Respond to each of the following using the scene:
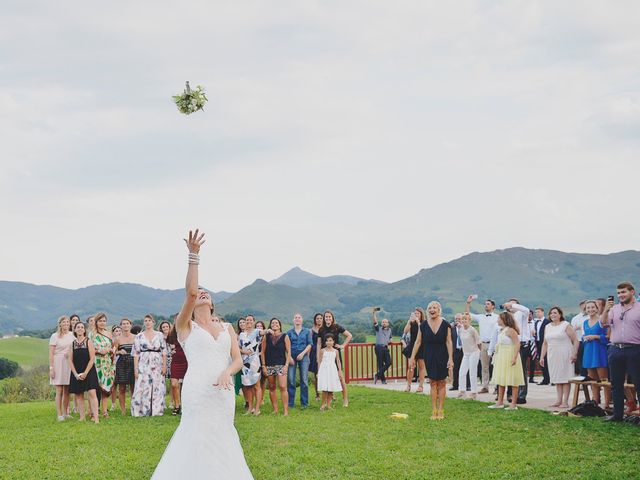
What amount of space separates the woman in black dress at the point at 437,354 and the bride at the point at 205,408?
729 centimetres

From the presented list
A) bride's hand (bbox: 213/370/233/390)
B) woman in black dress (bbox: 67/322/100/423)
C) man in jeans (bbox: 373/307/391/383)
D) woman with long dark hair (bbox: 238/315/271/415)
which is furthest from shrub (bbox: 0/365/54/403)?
bride's hand (bbox: 213/370/233/390)

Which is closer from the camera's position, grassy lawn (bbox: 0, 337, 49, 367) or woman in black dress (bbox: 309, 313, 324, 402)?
woman in black dress (bbox: 309, 313, 324, 402)

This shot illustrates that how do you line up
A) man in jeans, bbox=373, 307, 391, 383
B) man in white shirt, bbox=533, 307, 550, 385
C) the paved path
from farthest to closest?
man in jeans, bbox=373, 307, 391, 383 < man in white shirt, bbox=533, 307, 550, 385 < the paved path

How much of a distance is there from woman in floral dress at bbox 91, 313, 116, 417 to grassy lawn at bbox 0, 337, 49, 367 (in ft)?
186

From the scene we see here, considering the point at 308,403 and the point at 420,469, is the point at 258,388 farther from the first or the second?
the point at 420,469

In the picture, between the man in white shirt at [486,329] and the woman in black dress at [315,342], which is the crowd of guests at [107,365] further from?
the man in white shirt at [486,329]

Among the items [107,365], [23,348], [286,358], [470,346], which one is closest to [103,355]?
[107,365]

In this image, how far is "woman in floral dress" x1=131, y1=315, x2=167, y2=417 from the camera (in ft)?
48.6

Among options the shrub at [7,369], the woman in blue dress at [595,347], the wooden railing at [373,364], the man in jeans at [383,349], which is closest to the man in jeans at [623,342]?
the woman in blue dress at [595,347]

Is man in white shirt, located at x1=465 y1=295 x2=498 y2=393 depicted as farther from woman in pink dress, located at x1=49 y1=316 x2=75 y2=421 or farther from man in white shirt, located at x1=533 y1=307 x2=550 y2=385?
woman in pink dress, located at x1=49 y1=316 x2=75 y2=421

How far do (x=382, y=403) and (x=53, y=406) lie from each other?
8.45 m

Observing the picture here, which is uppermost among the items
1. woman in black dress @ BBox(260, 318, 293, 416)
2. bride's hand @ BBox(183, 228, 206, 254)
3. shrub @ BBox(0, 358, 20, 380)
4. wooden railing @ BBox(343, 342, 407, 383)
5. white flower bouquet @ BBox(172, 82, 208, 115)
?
white flower bouquet @ BBox(172, 82, 208, 115)

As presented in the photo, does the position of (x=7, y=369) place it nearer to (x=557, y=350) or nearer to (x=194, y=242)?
(x=557, y=350)

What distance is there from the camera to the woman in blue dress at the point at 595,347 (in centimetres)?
1400
